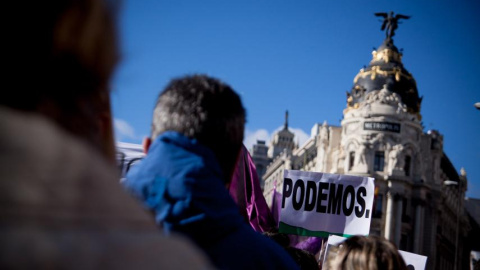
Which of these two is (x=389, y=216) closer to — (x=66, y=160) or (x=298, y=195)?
(x=298, y=195)

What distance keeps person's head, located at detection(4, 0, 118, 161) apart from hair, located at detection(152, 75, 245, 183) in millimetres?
1108

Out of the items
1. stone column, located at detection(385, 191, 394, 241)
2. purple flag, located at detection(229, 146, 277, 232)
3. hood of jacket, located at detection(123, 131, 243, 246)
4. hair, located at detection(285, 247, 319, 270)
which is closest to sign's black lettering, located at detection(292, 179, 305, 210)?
purple flag, located at detection(229, 146, 277, 232)

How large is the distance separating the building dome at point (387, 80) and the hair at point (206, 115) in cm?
5397

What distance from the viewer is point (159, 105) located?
2105 millimetres

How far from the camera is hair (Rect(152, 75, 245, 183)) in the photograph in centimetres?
202

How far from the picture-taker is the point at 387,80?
187 feet

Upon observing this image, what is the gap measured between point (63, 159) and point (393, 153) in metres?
52.7

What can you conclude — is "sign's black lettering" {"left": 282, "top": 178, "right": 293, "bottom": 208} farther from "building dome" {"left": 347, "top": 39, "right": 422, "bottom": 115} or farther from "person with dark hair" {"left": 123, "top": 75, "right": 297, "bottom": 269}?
"building dome" {"left": 347, "top": 39, "right": 422, "bottom": 115}

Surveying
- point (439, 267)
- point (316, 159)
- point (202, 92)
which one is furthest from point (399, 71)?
point (202, 92)

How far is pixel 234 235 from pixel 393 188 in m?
51.7

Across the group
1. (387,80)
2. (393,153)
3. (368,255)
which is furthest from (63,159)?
(387,80)

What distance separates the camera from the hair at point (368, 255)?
3004 mm

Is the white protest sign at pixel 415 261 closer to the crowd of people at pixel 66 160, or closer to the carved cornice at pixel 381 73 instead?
the crowd of people at pixel 66 160

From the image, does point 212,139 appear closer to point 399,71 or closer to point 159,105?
point 159,105
